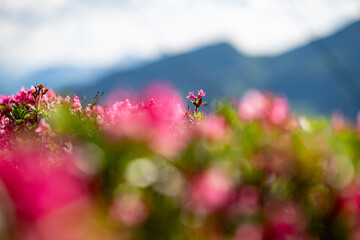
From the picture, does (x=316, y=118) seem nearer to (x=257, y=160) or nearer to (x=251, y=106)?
(x=251, y=106)

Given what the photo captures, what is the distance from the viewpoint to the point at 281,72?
157 metres

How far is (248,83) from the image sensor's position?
160m

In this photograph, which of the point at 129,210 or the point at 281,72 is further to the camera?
the point at 281,72

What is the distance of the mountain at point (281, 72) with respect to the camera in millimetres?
135500

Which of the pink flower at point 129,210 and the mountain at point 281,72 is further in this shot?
the mountain at point 281,72

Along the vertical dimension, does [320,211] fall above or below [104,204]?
below

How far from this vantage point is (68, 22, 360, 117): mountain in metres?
136

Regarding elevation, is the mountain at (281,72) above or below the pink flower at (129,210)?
above

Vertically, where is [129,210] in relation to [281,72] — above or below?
below

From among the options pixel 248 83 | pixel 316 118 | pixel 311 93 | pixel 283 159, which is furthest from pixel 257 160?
pixel 248 83

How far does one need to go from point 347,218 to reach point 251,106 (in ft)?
1.56

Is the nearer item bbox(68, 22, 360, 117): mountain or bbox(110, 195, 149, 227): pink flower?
bbox(110, 195, 149, 227): pink flower

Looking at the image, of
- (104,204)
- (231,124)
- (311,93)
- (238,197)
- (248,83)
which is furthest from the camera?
(248,83)

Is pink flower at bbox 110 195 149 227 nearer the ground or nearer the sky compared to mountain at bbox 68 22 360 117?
nearer the ground
